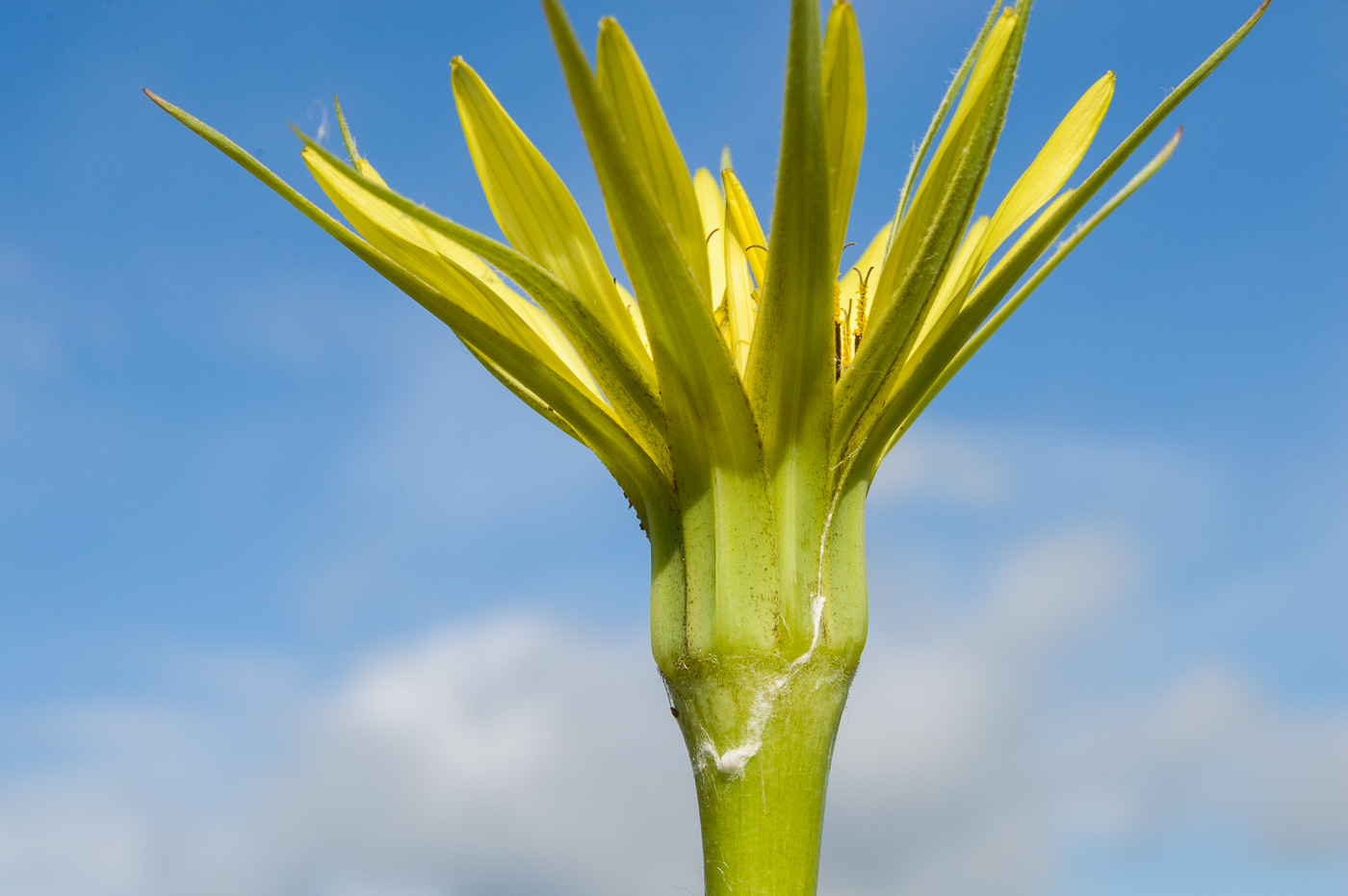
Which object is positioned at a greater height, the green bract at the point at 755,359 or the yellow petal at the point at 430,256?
the yellow petal at the point at 430,256

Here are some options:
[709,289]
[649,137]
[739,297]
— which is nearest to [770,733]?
[709,289]

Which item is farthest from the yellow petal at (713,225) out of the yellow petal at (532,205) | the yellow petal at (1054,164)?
the yellow petal at (1054,164)

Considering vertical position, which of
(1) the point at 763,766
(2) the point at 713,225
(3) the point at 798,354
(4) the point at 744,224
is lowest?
(1) the point at 763,766

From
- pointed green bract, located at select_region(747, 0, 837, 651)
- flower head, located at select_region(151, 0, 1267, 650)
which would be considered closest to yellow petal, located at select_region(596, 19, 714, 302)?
flower head, located at select_region(151, 0, 1267, 650)

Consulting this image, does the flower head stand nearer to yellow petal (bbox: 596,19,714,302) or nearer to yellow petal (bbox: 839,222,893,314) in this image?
yellow petal (bbox: 596,19,714,302)

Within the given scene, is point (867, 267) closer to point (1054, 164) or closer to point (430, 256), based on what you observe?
point (1054, 164)

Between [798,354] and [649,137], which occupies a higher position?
[649,137]

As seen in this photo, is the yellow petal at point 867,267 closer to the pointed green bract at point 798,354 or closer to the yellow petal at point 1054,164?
the yellow petal at point 1054,164

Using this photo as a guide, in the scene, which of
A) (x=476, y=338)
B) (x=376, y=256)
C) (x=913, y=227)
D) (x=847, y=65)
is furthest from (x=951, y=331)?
(x=376, y=256)

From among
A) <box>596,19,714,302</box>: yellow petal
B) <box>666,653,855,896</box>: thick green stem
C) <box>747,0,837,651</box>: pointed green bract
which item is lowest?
<box>666,653,855,896</box>: thick green stem
